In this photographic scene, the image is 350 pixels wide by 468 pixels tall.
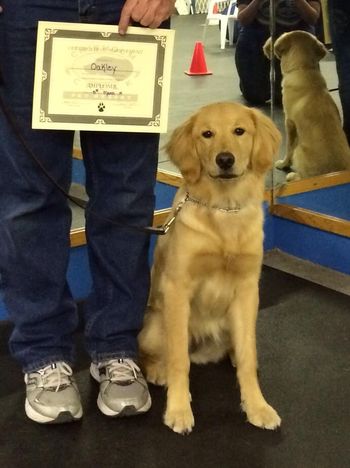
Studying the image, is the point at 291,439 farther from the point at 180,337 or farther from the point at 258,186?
the point at 258,186

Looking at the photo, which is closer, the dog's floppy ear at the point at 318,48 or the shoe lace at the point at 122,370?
the shoe lace at the point at 122,370

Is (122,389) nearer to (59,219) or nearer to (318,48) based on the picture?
(59,219)

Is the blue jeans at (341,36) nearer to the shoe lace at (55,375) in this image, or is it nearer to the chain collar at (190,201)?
the chain collar at (190,201)

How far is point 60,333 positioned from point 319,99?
200 cm

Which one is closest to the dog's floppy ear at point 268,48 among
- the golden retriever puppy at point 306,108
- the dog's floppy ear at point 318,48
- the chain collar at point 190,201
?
the golden retriever puppy at point 306,108

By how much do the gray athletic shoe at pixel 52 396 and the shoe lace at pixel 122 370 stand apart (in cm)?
10

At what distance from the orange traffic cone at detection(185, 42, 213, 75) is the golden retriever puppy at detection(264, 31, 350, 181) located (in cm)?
170

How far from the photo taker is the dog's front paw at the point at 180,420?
147 cm

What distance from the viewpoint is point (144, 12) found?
4.34 ft

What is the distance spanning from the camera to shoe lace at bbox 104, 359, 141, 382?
155 centimetres

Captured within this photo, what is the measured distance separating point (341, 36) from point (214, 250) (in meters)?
1.61

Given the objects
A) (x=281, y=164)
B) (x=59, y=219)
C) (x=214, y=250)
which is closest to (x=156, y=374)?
(x=214, y=250)

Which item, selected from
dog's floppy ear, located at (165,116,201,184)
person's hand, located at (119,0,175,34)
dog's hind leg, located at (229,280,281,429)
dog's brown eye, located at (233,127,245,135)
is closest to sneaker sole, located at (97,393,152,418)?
dog's hind leg, located at (229,280,281,429)

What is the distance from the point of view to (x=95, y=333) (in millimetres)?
1594
